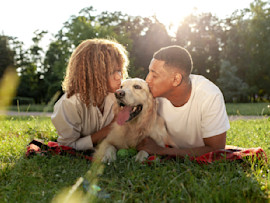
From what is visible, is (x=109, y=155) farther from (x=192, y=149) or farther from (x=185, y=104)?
(x=185, y=104)

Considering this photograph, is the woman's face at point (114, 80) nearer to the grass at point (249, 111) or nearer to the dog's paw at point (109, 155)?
the dog's paw at point (109, 155)

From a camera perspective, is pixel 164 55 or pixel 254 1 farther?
pixel 254 1

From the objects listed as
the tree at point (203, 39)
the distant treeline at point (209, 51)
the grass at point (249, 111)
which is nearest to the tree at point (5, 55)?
the distant treeline at point (209, 51)

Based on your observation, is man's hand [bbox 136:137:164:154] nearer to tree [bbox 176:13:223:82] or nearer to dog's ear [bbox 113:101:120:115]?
dog's ear [bbox 113:101:120:115]

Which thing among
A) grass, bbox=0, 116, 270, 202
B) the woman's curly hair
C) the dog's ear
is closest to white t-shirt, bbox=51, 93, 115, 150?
the woman's curly hair

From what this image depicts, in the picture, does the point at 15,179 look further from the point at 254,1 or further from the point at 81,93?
the point at 254,1

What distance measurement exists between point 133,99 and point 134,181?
1117 mm

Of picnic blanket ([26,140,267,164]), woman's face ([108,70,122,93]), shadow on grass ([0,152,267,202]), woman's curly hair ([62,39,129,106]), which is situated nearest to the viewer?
shadow on grass ([0,152,267,202])

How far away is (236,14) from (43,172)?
104 feet

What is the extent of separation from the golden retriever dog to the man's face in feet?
0.26

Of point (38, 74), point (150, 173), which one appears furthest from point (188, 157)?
point (38, 74)

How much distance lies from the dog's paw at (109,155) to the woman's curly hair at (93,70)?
25.4 inches

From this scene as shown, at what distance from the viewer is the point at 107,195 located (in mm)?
2084

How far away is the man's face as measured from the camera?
10.9ft
